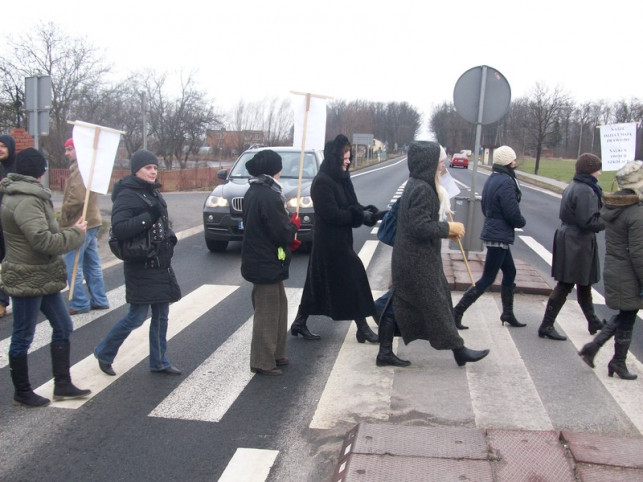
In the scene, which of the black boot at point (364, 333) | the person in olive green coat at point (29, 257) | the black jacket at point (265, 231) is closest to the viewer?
the person in olive green coat at point (29, 257)

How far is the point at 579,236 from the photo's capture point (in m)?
6.01

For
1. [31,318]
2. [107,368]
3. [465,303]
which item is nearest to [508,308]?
[465,303]

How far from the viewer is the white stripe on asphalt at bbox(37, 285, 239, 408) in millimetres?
4957

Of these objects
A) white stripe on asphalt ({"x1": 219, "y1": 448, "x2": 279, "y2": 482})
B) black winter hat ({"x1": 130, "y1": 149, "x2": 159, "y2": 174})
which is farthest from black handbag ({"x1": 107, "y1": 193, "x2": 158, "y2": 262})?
white stripe on asphalt ({"x1": 219, "y1": 448, "x2": 279, "y2": 482})

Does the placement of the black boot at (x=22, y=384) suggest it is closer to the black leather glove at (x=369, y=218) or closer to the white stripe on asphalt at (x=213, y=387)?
the white stripe on asphalt at (x=213, y=387)

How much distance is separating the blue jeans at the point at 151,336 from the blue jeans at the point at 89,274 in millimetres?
2003

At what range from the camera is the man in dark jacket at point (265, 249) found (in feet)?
16.6

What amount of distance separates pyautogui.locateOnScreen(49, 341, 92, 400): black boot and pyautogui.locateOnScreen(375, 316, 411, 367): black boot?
7.77ft

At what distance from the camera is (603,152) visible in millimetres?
9203

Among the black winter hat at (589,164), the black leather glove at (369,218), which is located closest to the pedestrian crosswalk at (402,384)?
the black leather glove at (369,218)

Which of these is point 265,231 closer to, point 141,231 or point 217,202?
point 141,231

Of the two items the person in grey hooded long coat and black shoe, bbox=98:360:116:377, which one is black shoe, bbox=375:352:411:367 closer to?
the person in grey hooded long coat

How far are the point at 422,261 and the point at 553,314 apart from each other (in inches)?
75.3

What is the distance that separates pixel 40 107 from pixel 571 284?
10096 millimetres
